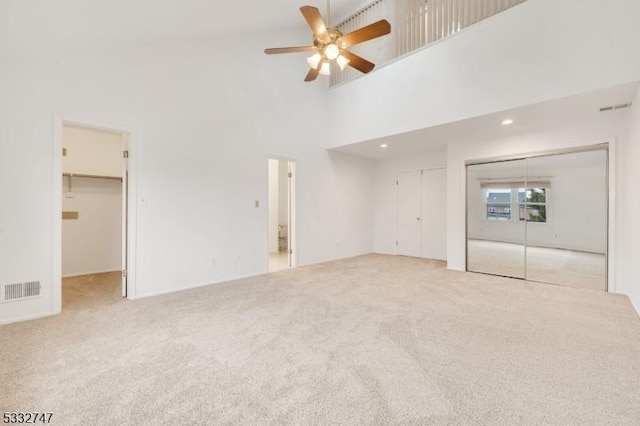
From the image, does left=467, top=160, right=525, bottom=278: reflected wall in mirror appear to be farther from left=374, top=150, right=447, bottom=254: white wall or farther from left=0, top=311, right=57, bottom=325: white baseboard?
left=0, top=311, right=57, bottom=325: white baseboard

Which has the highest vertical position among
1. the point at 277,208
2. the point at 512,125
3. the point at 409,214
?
the point at 512,125

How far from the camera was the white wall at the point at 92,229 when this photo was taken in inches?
193

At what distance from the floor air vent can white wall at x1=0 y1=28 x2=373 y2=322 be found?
0.07m

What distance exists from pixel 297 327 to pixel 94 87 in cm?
368

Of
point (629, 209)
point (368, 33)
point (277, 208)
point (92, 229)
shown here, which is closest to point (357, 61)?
point (368, 33)

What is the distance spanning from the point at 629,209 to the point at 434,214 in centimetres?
327

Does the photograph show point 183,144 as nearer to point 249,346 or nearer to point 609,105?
point 249,346

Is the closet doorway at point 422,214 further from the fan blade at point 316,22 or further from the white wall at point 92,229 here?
the white wall at point 92,229

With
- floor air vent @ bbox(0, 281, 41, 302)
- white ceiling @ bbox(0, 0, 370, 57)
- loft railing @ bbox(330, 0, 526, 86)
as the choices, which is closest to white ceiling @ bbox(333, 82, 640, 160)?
loft railing @ bbox(330, 0, 526, 86)

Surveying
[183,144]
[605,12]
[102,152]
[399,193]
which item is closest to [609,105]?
[605,12]

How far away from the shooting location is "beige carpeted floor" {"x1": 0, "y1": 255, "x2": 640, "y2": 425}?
1.62m

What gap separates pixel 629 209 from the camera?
345 centimetres

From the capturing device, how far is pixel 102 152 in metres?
5.18

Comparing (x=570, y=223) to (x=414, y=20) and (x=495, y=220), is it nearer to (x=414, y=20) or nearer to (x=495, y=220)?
(x=495, y=220)
